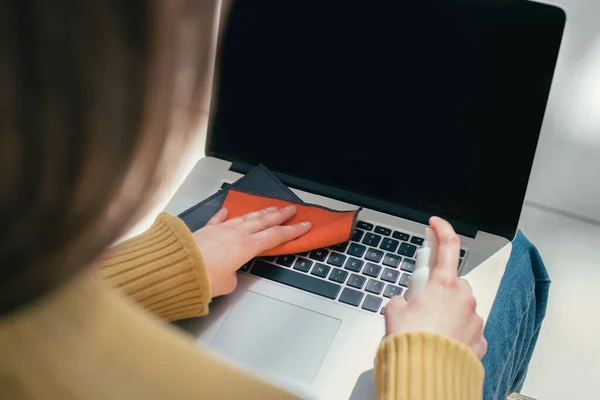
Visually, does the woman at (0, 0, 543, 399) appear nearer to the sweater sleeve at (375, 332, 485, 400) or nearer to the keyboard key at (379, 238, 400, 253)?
the sweater sleeve at (375, 332, 485, 400)

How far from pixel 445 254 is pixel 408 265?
0.10 metres

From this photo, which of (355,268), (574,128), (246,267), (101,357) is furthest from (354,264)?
(574,128)

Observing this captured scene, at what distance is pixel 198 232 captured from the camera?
73 cm

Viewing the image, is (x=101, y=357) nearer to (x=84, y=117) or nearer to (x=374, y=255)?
(x=84, y=117)

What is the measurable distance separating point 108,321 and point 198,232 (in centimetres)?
35

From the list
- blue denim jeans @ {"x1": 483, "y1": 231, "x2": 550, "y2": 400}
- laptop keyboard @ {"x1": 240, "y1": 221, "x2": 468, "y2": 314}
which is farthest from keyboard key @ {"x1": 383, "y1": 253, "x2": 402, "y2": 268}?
blue denim jeans @ {"x1": 483, "y1": 231, "x2": 550, "y2": 400}

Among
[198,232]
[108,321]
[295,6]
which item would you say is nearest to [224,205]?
[198,232]

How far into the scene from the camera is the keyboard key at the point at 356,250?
734 mm

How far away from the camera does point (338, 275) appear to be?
0.72m

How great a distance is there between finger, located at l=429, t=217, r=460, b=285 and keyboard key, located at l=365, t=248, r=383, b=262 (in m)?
0.10

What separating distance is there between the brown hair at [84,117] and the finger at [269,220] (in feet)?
1.29

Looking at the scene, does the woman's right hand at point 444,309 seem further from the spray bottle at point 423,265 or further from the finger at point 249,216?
the finger at point 249,216

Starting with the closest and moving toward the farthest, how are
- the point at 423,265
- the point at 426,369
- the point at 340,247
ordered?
the point at 426,369
the point at 423,265
the point at 340,247

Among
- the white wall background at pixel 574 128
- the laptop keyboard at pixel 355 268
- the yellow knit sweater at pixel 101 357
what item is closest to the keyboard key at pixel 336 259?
the laptop keyboard at pixel 355 268
